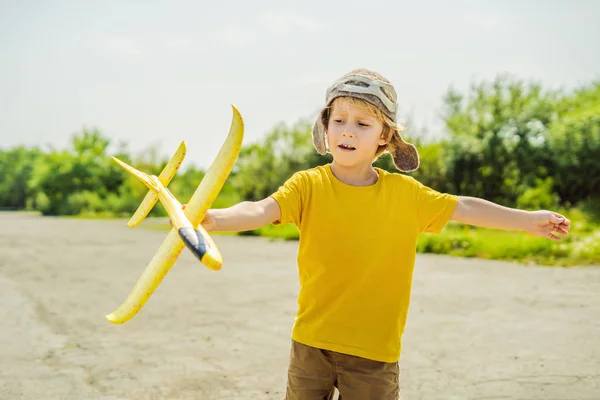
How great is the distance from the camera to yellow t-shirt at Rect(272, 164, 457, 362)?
2.07 metres

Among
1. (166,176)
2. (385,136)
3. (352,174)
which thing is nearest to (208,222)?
(166,176)

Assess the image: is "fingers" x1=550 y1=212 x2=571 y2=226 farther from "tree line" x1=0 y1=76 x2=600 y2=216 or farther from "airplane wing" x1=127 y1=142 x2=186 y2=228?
"tree line" x1=0 y1=76 x2=600 y2=216

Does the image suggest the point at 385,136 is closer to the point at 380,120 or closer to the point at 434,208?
the point at 380,120

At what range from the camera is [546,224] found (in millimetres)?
2238

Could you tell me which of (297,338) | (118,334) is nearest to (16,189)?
(118,334)

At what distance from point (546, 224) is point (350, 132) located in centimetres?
77

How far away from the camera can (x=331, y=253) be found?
210 centimetres

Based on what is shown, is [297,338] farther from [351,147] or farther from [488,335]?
[488,335]

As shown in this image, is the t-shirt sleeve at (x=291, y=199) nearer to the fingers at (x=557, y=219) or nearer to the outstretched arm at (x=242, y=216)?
the outstretched arm at (x=242, y=216)

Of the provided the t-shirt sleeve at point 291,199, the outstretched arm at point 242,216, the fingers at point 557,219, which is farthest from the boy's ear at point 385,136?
the fingers at point 557,219

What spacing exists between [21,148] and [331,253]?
4284 centimetres

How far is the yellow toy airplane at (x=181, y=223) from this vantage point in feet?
4.57

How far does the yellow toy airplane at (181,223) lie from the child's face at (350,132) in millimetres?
554

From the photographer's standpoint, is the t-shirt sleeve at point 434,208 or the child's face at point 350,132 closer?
the child's face at point 350,132
